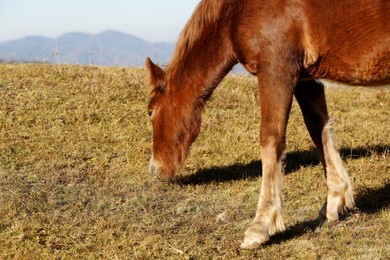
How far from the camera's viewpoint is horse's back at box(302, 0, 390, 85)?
15.0 feet

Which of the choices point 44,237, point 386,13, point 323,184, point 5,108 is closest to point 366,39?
point 386,13

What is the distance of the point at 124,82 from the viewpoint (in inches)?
387

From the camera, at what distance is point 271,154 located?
4.84 metres

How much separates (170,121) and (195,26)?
1008 mm

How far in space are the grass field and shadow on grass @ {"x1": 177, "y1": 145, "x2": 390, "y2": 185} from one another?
0.03 meters

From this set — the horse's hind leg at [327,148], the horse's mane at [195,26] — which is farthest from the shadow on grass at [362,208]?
the horse's mane at [195,26]

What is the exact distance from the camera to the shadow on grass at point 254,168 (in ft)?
22.8

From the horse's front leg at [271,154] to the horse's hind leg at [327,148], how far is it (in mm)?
946

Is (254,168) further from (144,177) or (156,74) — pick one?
(156,74)

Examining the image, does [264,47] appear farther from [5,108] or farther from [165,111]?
[5,108]

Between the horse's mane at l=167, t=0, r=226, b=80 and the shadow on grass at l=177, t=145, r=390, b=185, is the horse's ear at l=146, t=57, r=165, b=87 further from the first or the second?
the shadow on grass at l=177, t=145, r=390, b=185

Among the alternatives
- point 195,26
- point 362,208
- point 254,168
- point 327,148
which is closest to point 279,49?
point 195,26

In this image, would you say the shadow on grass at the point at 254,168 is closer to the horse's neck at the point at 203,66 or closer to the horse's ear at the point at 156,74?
the horse's ear at the point at 156,74

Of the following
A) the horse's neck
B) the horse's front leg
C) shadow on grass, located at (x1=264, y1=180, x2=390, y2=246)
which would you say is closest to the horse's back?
the horse's front leg
